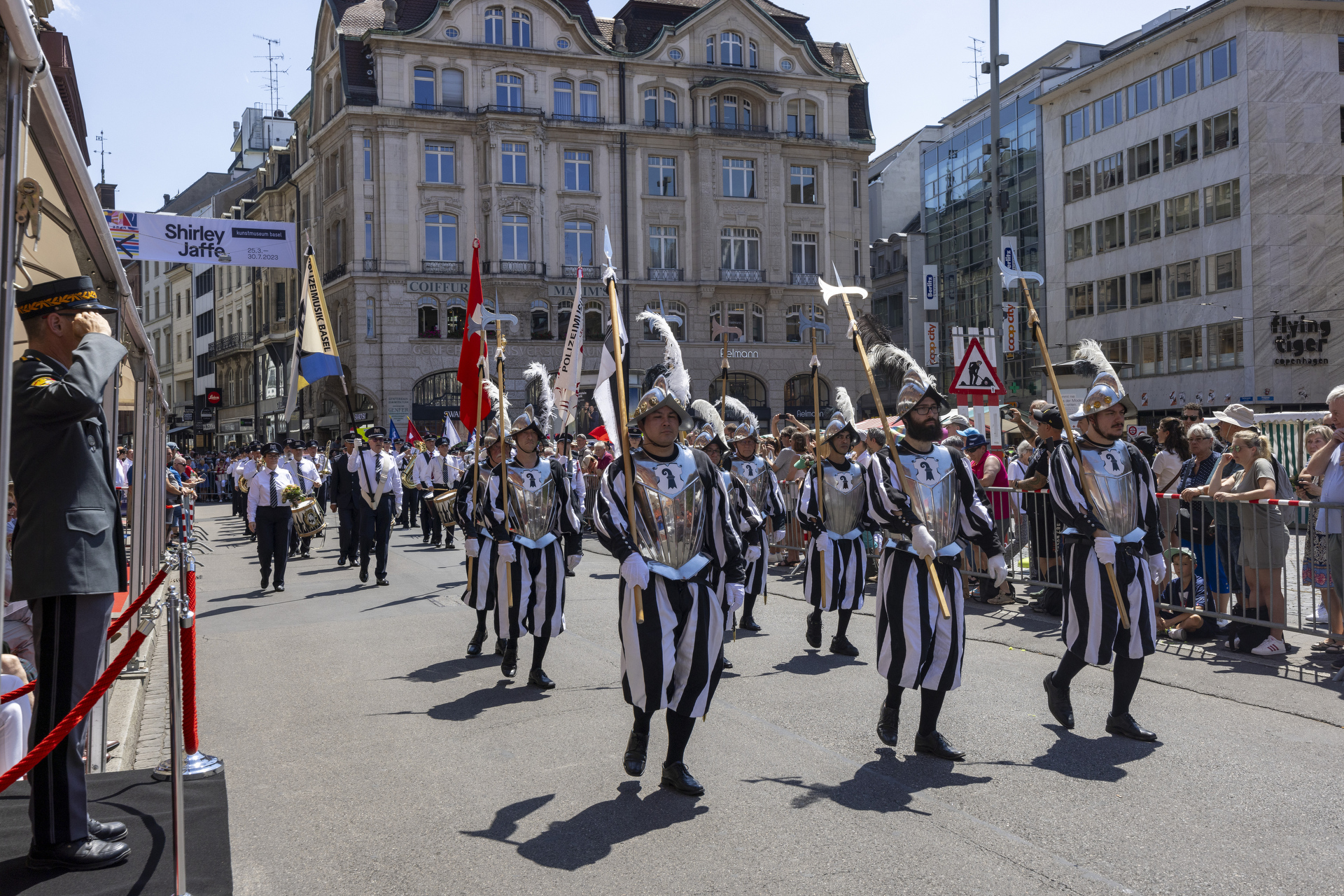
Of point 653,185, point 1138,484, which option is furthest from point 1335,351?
point 1138,484

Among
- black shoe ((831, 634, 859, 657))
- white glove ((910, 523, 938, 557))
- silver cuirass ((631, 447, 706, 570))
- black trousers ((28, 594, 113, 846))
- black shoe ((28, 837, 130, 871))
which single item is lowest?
black shoe ((831, 634, 859, 657))

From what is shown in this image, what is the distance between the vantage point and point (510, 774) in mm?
5684

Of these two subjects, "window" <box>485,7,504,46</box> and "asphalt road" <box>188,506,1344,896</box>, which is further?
"window" <box>485,7,504,46</box>

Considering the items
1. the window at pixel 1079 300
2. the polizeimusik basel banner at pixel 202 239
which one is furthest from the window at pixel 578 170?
the polizeimusik basel banner at pixel 202 239

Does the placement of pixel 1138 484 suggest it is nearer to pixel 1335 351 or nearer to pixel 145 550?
pixel 145 550

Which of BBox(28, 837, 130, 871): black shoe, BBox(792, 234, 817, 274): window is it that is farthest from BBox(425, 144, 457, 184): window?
BBox(28, 837, 130, 871): black shoe

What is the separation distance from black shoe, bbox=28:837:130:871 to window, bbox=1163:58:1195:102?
4438cm

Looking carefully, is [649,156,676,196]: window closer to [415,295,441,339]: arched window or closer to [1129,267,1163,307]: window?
[415,295,441,339]: arched window

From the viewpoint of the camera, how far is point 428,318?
146 feet

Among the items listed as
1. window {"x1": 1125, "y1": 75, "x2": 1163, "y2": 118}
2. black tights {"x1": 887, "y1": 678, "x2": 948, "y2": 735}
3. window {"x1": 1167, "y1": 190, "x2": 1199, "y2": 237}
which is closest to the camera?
black tights {"x1": 887, "y1": 678, "x2": 948, "y2": 735}

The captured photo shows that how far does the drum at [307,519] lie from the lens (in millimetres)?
18266

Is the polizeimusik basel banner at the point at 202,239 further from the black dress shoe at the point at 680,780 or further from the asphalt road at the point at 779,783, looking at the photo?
the black dress shoe at the point at 680,780

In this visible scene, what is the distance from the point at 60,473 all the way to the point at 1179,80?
4469 cm

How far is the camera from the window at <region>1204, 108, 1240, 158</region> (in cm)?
3903
